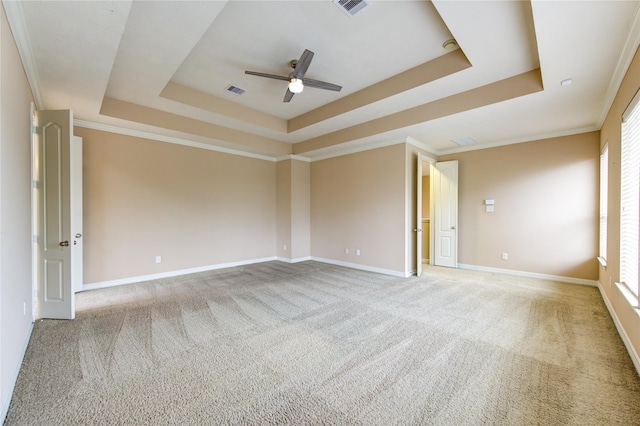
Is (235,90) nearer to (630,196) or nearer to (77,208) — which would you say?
(77,208)

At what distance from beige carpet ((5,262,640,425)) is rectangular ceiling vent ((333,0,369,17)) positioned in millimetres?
3103

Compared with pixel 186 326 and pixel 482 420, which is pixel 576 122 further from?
pixel 186 326

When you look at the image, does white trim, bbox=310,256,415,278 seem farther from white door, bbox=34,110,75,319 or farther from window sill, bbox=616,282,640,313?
white door, bbox=34,110,75,319

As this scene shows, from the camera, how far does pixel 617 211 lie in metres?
3.06

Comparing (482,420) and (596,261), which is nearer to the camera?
(482,420)

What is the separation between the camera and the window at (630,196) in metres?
2.36

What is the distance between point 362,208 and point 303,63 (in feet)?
11.6

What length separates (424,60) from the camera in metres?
3.26

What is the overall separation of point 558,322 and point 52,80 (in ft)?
20.7

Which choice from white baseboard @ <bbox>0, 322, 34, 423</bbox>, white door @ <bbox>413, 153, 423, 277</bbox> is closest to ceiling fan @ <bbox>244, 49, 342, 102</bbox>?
white door @ <bbox>413, 153, 423, 277</bbox>

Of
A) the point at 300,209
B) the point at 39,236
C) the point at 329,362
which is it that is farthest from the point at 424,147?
the point at 39,236

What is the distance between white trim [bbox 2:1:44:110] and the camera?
1.90m

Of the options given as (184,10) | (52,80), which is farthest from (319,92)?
(52,80)

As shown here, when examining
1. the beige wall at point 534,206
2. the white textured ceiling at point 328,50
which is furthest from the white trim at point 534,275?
the white textured ceiling at point 328,50
